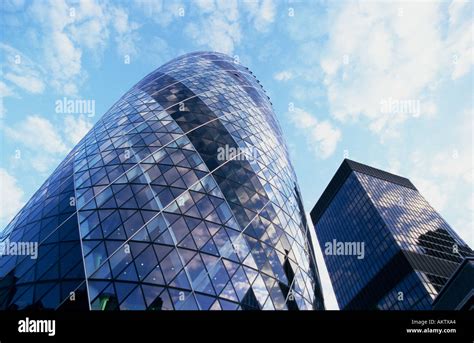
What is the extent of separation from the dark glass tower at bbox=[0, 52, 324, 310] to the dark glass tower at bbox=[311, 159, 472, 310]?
5748 cm

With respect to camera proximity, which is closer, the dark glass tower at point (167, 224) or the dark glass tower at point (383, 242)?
the dark glass tower at point (167, 224)

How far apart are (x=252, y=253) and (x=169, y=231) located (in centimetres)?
449

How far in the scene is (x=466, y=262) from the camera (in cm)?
3881

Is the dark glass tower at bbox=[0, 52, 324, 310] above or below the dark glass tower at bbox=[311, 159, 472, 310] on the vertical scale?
below

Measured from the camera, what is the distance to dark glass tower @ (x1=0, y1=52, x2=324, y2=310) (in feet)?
44.4

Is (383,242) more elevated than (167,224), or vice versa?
(383,242)

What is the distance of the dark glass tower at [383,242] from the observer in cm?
7162

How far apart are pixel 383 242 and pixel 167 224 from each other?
254 feet

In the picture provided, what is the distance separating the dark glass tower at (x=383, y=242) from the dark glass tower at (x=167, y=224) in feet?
189

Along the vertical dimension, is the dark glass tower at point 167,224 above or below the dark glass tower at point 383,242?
below

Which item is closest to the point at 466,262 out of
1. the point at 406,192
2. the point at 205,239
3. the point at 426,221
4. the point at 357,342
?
the point at 205,239

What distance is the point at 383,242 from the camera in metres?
80.8

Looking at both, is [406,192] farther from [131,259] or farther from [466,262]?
[131,259]

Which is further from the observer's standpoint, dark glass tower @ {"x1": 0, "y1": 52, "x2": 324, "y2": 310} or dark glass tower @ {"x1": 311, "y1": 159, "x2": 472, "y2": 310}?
dark glass tower @ {"x1": 311, "y1": 159, "x2": 472, "y2": 310}
